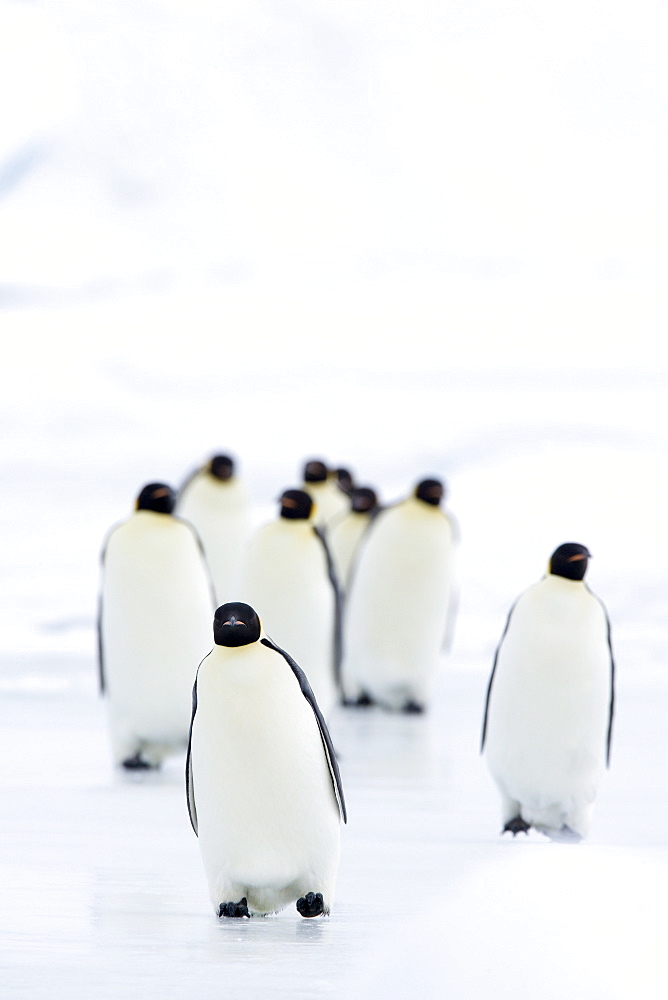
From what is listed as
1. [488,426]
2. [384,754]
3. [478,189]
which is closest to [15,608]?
[384,754]

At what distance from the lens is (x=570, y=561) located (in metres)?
3.56

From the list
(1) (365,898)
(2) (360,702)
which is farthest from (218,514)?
(1) (365,898)

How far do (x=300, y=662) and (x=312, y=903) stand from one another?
90.6 inches

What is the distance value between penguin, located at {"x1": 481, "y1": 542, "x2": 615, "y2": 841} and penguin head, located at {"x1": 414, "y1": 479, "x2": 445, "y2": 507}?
2.29m

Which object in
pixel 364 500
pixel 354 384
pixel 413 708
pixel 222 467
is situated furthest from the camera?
pixel 354 384

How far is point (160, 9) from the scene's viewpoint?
161ft

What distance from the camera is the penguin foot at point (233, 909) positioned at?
2629 mm

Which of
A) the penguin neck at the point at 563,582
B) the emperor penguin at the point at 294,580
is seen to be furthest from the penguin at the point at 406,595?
the penguin neck at the point at 563,582

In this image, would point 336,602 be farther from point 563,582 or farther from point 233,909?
point 233,909

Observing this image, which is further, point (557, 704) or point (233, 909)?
point (557, 704)

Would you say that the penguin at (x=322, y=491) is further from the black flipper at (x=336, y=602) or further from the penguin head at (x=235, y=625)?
the penguin head at (x=235, y=625)

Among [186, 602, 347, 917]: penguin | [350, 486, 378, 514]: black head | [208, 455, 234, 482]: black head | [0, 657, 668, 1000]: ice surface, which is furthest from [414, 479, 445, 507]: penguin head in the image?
[186, 602, 347, 917]: penguin

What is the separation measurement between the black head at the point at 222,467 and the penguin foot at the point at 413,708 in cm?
165

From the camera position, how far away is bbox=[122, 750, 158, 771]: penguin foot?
439 cm
